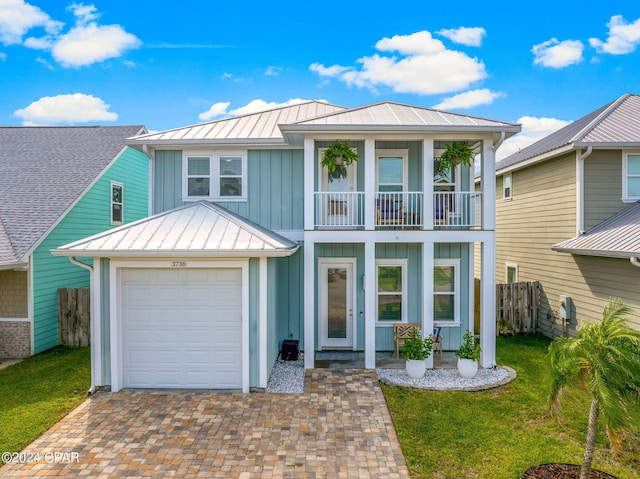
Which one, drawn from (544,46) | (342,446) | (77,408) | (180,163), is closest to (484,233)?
(342,446)

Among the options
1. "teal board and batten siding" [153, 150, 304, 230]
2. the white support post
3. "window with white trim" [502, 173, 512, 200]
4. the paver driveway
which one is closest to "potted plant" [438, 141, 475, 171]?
the white support post

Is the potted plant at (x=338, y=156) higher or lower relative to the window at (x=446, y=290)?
higher

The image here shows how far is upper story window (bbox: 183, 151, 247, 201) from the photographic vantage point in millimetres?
10133

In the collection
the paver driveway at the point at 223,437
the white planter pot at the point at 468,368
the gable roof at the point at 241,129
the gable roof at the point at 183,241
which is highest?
the gable roof at the point at 241,129

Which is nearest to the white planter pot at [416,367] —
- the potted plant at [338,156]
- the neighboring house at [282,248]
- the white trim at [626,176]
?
the neighboring house at [282,248]

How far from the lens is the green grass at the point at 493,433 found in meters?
5.16

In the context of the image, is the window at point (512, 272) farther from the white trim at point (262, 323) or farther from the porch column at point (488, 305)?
the white trim at point (262, 323)

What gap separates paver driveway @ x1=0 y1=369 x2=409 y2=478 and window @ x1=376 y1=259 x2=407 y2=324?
261cm

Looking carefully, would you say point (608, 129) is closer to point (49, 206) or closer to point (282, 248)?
point (282, 248)

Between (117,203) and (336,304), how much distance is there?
31.1 ft

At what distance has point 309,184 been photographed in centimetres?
870

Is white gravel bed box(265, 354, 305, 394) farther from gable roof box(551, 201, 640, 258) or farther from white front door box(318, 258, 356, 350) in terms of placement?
gable roof box(551, 201, 640, 258)

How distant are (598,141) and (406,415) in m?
8.88

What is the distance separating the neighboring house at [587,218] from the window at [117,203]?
561 inches
